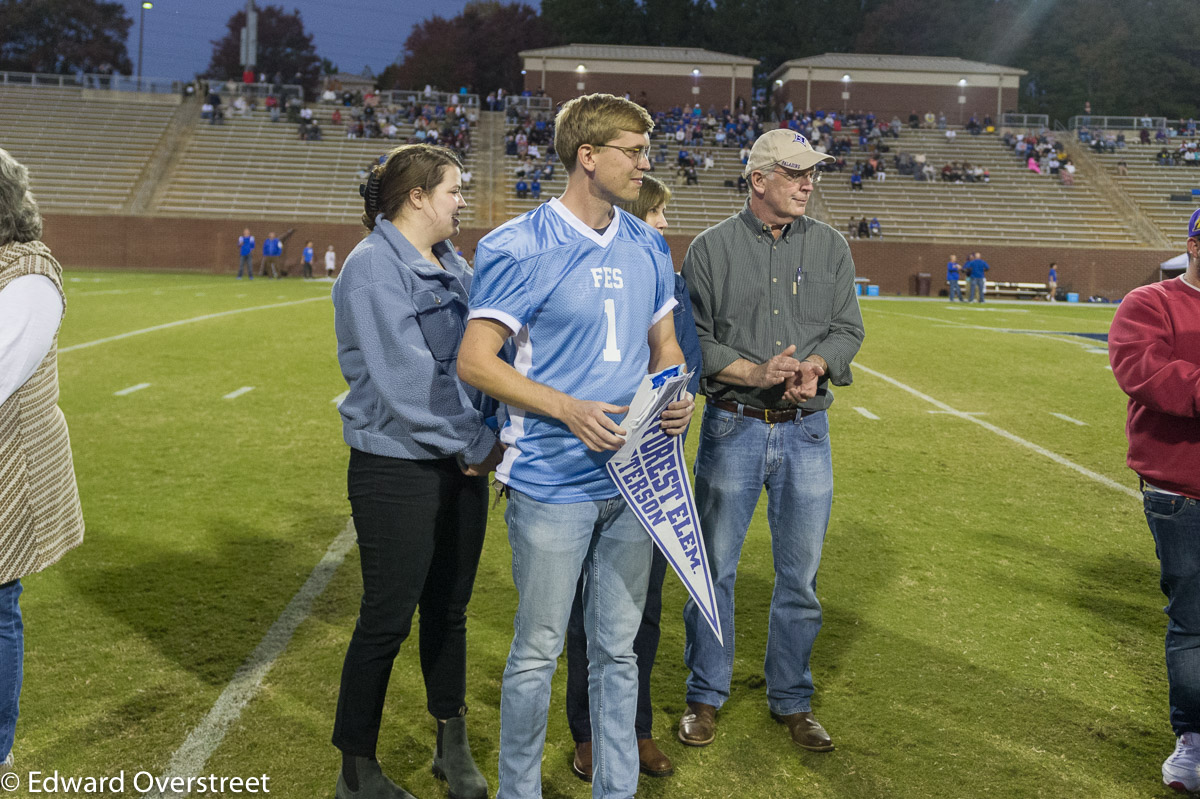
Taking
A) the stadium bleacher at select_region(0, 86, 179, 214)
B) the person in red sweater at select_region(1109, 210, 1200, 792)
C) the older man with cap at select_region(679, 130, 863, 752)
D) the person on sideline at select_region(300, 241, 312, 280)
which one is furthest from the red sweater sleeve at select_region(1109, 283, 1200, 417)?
the stadium bleacher at select_region(0, 86, 179, 214)

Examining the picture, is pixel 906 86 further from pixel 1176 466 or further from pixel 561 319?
pixel 561 319

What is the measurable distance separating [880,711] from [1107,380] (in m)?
12.1

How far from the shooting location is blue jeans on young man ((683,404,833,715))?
3971 mm

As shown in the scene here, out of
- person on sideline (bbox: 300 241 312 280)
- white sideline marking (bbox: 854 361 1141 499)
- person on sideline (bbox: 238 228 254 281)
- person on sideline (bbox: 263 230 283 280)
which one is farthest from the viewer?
person on sideline (bbox: 300 241 312 280)

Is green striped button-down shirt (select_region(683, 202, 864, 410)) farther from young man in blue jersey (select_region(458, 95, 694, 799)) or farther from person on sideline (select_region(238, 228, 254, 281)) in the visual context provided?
person on sideline (select_region(238, 228, 254, 281))

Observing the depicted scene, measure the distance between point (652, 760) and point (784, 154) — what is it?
230 cm

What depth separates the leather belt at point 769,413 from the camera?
13.0 feet

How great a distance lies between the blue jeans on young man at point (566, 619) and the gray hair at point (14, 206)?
5.52 feet

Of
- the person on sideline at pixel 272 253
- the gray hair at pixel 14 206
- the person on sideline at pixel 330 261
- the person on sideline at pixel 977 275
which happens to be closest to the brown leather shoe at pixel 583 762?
the gray hair at pixel 14 206

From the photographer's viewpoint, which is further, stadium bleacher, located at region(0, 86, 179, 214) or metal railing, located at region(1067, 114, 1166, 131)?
metal railing, located at region(1067, 114, 1166, 131)

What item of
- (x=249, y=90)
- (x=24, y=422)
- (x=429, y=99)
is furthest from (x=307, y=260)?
(x=24, y=422)

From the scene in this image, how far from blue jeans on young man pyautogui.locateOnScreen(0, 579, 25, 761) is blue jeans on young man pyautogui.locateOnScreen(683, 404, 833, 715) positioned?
235 centimetres

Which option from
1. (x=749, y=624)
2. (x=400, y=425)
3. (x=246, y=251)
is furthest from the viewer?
(x=246, y=251)

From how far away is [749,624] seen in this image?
530cm
